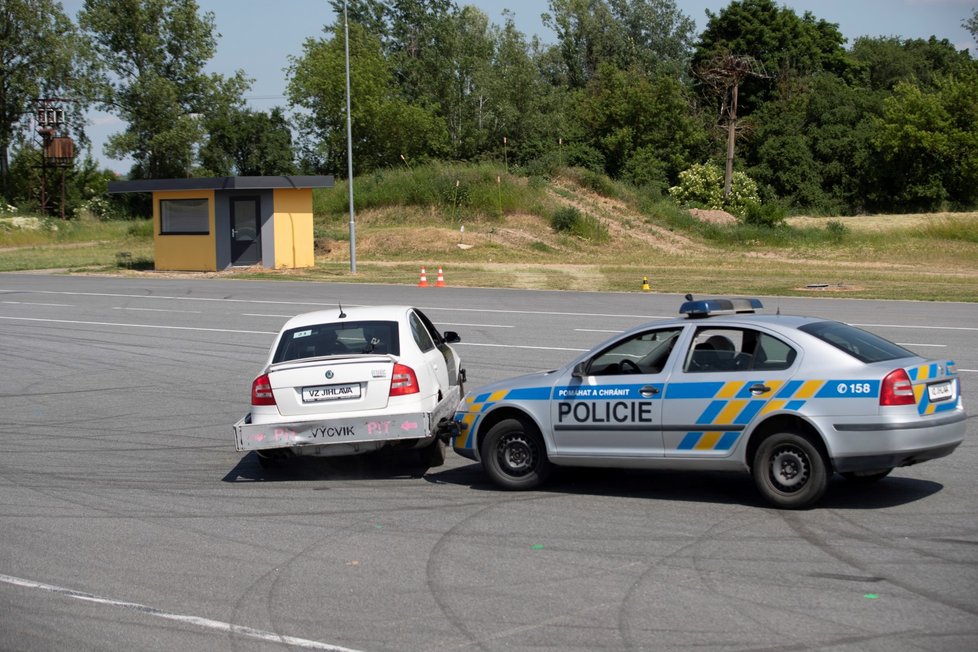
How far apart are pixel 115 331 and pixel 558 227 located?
92.6 feet

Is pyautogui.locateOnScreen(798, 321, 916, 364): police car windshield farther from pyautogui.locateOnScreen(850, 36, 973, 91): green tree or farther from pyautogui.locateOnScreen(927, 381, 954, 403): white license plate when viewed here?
pyautogui.locateOnScreen(850, 36, 973, 91): green tree

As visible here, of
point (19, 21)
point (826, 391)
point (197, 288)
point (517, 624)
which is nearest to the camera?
point (517, 624)

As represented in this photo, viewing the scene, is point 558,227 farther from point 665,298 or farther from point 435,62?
point 435,62

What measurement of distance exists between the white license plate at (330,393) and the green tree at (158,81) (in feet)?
225

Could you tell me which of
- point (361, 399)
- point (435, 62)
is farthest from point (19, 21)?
point (361, 399)

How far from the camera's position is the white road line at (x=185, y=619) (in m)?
5.71

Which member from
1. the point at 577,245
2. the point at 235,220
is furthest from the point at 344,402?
the point at 577,245

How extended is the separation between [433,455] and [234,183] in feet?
95.3

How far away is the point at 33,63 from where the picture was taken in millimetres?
79312

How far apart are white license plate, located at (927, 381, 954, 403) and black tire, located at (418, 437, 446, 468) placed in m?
4.39

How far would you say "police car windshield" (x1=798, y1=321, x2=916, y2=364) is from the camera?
8211mm

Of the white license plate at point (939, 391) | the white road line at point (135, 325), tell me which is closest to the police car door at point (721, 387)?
the white license plate at point (939, 391)

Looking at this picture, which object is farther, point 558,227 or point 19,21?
point 19,21

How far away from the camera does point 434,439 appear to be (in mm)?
10047
